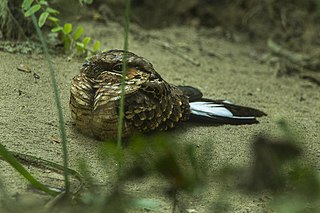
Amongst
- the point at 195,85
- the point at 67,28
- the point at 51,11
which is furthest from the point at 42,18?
the point at 195,85

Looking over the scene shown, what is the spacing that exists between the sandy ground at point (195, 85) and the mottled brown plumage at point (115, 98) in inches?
3.6

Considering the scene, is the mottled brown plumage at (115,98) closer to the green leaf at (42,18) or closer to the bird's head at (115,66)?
the bird's head at (115,66)

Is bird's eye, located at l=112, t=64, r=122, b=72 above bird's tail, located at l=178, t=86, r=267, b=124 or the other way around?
above

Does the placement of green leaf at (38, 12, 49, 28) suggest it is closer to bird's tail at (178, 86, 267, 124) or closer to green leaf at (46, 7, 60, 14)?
green leaf at (46, 7, 60, 14)

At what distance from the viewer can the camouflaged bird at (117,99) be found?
8.30 feet

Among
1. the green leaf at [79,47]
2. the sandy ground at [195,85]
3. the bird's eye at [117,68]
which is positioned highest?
the bird's eye at [117,68]

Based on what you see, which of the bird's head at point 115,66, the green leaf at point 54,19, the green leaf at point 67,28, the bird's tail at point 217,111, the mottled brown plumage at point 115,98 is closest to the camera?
the mottled brown plumage at point 115,98

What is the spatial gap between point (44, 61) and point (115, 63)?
832mm

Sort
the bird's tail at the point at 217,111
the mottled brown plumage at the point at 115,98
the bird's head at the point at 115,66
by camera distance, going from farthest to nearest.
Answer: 1. the bird's tail at the point at 217,111
2. the bird's head at the point at 115,66
3. the mottled brown plumage at the point at 115,98

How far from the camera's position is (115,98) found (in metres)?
2.52

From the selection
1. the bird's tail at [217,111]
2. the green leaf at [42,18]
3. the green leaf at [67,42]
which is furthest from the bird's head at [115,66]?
the green leaf at [67,42]

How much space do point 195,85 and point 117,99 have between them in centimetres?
126

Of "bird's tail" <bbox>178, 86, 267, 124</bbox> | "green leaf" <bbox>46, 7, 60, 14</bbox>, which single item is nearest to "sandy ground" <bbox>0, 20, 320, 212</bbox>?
"bird's tail" <bbox>178, 86, 267, 124</bbox>

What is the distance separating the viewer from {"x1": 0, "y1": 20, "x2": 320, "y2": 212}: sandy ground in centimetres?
218
